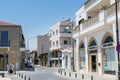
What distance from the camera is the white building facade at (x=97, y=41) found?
28.2 metres

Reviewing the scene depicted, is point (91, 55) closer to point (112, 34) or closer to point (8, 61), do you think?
point (112, 34)

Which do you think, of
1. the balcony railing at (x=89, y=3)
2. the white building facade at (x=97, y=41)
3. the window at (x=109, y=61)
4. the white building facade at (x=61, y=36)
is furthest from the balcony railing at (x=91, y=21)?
the white building facade at (x=61, y=36)

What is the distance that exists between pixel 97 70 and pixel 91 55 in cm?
306

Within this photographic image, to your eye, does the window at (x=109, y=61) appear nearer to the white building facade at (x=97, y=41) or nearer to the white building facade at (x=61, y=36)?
the white building facade at (x=97, y=41)

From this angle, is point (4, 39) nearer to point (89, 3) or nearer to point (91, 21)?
point (89, 3)

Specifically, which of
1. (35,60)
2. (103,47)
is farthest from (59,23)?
(35,60)

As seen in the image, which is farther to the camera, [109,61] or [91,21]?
[91,21]

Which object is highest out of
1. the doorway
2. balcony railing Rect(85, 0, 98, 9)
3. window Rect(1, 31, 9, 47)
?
balcony railing Rect(85, 0, 98, 9)

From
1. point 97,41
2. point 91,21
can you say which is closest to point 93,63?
point 97,41

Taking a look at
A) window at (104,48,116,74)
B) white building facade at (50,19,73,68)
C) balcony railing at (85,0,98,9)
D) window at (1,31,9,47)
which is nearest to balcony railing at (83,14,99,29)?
balcony railing at (85,0,98,9)

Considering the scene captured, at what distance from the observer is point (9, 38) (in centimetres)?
5144

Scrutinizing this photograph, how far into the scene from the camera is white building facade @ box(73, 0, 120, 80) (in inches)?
1112

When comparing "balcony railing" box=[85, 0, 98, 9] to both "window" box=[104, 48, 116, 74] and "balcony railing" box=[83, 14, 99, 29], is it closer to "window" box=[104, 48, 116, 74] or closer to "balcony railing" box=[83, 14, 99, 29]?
"balcony railing" box=[83, 14, 99, 29]

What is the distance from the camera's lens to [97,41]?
111 feet
